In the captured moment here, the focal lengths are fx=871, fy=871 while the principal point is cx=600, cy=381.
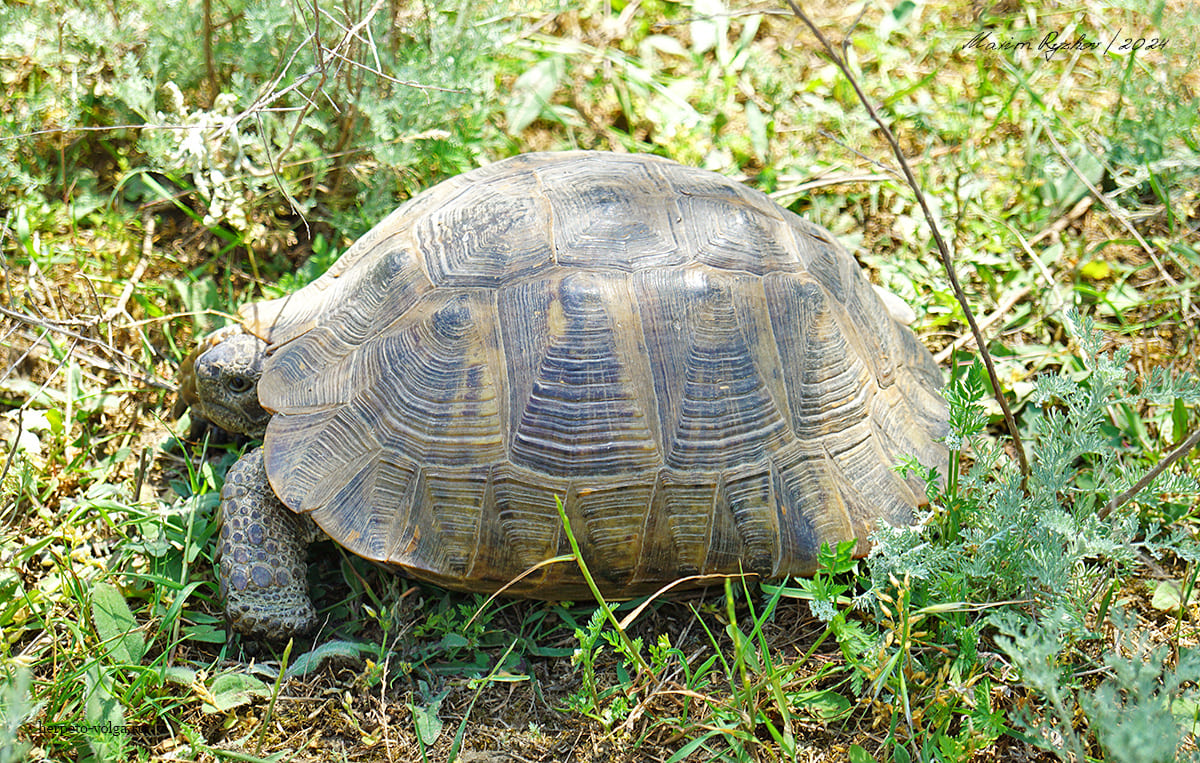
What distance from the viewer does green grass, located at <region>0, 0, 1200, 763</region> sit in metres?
2.36

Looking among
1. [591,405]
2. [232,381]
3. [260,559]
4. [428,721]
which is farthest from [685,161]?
[428,721]

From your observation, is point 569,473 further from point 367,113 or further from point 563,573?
point 367,113

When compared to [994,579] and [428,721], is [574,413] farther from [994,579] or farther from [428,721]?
[994,579]

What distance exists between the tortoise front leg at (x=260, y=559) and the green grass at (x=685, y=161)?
13 cm

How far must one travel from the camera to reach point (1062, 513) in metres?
2.28

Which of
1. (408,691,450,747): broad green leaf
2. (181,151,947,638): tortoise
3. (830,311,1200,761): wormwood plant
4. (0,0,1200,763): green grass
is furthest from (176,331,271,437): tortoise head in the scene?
(830,311,1200,761): wormwood plant

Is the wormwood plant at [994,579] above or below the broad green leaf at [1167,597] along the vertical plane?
above

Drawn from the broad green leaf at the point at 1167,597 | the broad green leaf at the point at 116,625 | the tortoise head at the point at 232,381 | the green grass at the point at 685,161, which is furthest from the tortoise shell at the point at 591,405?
the broad green leaf at the point at 1167,597

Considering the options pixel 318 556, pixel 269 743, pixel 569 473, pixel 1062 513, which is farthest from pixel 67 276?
pixel 1062 513

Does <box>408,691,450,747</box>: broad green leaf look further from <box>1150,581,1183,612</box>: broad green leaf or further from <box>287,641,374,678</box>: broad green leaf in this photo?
<box>1150,581,1183,612</box>: broad green leaf

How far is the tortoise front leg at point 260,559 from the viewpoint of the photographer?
8.33ft

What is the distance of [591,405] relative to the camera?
8.05ft

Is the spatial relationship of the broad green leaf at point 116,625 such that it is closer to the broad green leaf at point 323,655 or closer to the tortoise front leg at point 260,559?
the tortoise front leg at point 260,559

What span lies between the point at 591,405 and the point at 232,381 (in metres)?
1.21
